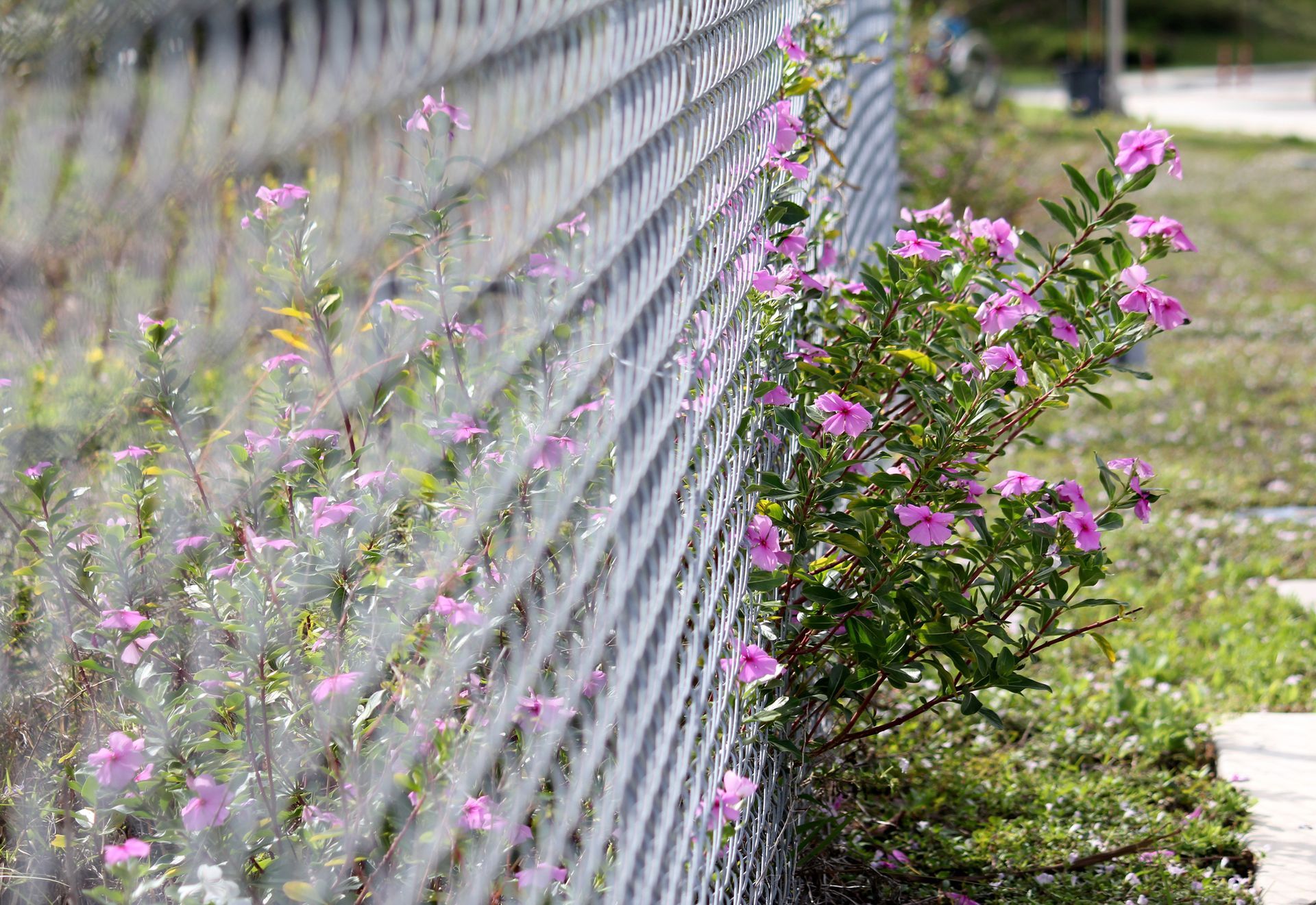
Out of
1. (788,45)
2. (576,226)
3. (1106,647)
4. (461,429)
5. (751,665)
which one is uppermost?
(788,45)

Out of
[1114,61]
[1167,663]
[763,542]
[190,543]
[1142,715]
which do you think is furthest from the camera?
[1114,61]

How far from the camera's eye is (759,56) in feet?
6.91

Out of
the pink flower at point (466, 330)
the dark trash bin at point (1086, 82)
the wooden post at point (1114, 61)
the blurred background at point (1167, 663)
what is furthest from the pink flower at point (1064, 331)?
the dark trash bin at point (1086, 82)

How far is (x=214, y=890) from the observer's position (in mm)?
1162

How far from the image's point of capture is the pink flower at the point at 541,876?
3.61ft

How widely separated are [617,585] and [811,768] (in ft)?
3.90

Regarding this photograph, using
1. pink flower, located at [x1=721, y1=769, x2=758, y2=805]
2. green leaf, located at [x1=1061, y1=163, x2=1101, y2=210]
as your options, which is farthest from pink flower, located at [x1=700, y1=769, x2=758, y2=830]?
green leaf, located at [x1=1061, y1=163, x2=1101, y2=210]

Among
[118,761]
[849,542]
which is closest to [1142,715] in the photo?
Result: [849,542]

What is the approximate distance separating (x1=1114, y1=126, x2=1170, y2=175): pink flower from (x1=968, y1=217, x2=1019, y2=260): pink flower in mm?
316

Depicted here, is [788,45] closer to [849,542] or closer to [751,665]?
[849,542]

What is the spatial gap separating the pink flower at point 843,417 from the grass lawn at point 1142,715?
68cm

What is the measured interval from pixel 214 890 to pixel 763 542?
1.05 metres

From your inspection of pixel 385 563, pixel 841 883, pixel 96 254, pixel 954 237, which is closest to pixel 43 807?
pixel 385 563

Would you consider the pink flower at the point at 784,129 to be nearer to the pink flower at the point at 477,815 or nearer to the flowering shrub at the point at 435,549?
the flowering shrub at the point at 435,549
